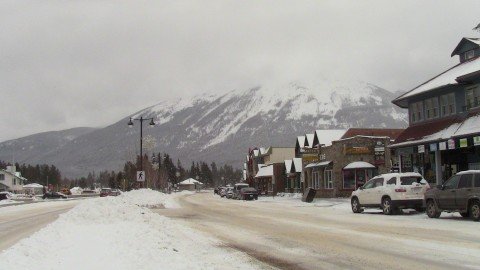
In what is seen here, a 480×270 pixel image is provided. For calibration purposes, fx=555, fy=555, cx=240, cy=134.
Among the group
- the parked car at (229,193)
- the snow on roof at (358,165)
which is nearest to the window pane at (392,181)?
the snow on roof at (358,165)

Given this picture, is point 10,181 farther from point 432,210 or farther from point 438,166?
point 432,210

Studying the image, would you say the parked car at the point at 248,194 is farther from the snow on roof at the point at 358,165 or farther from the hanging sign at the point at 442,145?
the hanging sign at the point at 442,145

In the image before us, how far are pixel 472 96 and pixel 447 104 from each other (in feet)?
7.39

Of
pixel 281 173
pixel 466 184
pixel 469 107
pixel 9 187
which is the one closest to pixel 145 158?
pixel 281 173

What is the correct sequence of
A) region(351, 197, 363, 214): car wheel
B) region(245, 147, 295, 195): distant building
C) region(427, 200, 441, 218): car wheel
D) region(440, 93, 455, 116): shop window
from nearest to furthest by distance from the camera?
region(427, 200, 441, 218): car wheel < region(351, 197, 363, 214): car wheel < region(440, 93, 455, 116): shop window < region(245, 147, 295, 195): distant building

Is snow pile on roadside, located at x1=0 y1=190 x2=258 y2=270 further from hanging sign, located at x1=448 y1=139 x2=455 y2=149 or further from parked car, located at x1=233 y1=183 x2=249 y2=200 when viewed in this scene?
parked car, located at x1=233 y1=183 x2=249 y2=200

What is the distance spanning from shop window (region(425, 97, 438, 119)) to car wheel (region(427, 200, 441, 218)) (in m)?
12.2

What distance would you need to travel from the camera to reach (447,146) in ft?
96.4

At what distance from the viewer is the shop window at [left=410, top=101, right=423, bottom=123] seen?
1399 inches

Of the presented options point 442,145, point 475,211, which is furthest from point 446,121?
point 475,211

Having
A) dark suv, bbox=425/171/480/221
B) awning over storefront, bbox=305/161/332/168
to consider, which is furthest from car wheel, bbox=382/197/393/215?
awning over storefront, bbox=305/161/332/168

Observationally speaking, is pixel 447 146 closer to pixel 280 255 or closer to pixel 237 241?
pixel 237 241

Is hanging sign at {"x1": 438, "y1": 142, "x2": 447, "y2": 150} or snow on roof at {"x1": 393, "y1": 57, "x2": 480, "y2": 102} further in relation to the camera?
snow on roof at {"x1": 393, "y1": 57, "x2": 480, "y2": 102}

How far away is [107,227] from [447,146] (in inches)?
771
